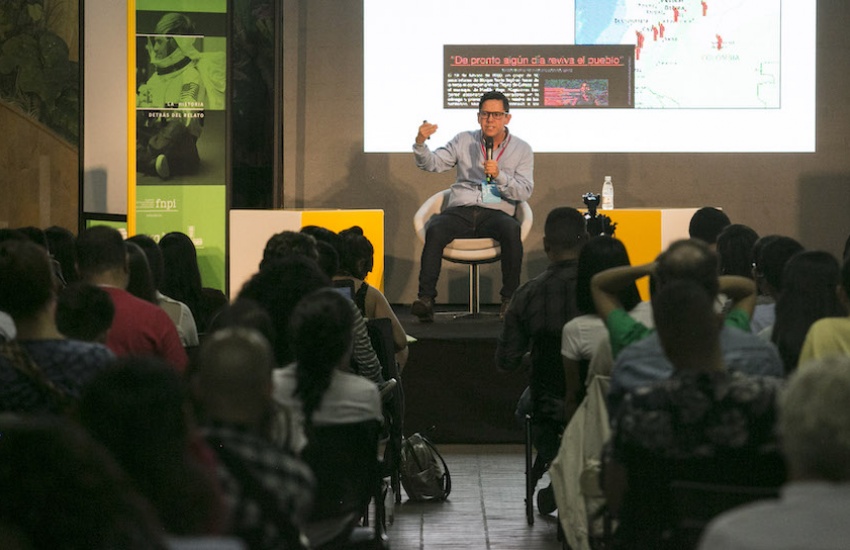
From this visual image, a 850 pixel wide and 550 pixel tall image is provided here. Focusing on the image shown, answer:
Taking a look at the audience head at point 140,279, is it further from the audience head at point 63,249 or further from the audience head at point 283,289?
the audience head at point 63,249

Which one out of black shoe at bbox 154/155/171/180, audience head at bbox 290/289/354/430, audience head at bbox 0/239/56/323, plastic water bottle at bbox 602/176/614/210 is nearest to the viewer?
audience head at bbox 0/239/56/323

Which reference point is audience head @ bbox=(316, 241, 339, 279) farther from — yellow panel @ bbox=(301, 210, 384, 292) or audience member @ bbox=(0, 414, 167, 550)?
audience member @ bbox=(0, 414, 167, 550)

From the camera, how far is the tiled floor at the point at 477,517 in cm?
452

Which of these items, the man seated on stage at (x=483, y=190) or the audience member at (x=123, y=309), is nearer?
the audience member at (x=123, y=309)

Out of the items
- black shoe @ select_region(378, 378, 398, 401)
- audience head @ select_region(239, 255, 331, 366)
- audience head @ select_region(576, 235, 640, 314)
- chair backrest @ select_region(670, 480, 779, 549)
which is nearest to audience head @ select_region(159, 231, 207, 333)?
black shoe @ select_region(378, 378, 398, 401)

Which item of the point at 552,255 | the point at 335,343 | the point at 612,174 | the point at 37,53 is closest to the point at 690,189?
the point at 612,174

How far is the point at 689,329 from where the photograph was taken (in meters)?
2.50

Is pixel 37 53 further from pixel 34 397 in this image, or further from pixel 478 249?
pixel 34 397

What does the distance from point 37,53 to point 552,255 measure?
25.7 ft

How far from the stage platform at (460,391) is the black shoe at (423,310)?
0.92 m

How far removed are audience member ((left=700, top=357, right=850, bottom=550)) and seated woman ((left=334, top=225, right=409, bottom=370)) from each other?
123 inches

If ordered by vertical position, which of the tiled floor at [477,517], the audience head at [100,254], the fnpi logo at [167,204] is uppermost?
the fnpi logo at [167,204]

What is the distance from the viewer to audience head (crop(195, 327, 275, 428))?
6.97 feet

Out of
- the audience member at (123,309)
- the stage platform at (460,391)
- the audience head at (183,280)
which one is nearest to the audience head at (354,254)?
the audience head at (183,280)
